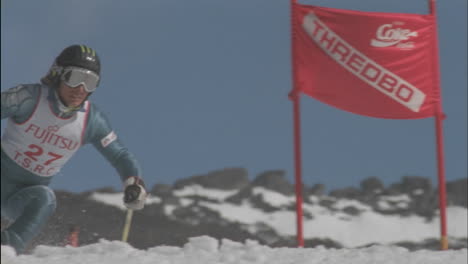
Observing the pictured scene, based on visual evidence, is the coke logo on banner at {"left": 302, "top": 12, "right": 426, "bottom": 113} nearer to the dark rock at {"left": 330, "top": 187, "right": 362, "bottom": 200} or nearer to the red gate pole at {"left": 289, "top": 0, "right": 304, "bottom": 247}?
the red gate pole at {"left": 289, "top": 0, "right": 304, "bottom": 247}

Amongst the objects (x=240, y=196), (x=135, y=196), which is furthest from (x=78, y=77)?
(x=240, y=196)

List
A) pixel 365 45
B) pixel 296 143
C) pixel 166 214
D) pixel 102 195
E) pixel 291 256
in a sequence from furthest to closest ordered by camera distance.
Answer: pixel 166 214, pixel 102 195, pixel 365 45, pixel 296 143, pixel 291 256

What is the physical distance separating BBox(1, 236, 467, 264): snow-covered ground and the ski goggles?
127 centimetres

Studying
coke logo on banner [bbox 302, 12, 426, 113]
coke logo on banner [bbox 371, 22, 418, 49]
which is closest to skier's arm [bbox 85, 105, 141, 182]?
coke logo on banner [bbox 302, 12, 426, 113]

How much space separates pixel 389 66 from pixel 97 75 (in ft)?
16.4

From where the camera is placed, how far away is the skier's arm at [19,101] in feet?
15.1

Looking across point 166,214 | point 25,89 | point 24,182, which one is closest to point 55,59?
point 25,89

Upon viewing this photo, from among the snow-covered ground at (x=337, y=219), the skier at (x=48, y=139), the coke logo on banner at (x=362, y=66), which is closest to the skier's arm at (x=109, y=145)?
the skier at (x=48, y=139)

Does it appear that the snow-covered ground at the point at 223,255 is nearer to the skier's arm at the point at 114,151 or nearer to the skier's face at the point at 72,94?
the skier's arm at the point at 114,151

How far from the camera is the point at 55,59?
4.77m

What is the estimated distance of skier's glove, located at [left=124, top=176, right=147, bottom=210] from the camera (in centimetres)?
475

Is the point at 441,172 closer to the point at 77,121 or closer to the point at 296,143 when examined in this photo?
the point at 296,143

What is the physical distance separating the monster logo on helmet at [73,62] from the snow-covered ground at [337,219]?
29.7 metres

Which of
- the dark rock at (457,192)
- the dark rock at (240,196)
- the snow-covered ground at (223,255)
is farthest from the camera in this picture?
the dark rock at (240,196)
